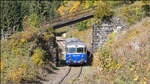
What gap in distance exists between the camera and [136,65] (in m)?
11.6

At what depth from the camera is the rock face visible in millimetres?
24938

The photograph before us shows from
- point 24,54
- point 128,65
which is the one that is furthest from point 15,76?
point 128,65

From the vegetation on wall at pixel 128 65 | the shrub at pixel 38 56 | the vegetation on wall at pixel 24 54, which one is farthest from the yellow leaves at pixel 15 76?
the vegetation on wall at pixel 128 65

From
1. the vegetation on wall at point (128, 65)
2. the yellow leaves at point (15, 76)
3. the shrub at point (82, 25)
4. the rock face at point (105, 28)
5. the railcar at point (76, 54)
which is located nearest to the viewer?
the vegetation on wall at point (128, 65)

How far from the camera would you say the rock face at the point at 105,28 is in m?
24.9

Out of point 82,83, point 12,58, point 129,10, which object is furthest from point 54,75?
point 129,10

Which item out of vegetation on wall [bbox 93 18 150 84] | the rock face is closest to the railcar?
the rock face

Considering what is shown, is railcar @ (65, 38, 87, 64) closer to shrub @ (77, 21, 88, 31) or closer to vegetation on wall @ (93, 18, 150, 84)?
vegetation on wall @ (93, 18, 150, 84)

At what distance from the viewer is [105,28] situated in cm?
2539

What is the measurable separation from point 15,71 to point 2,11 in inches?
156

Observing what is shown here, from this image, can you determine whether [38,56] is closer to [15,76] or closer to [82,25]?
[15,76]

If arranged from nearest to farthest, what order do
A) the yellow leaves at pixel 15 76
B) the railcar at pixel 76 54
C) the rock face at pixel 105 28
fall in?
the yellow leaves at pixel 15 76 < the railcar at pixel 76 54 < the rock face at pixel 105 28

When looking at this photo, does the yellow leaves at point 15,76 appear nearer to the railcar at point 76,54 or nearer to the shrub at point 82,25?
the railcar at point 76,54

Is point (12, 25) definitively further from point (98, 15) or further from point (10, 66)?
point (98, 15)
